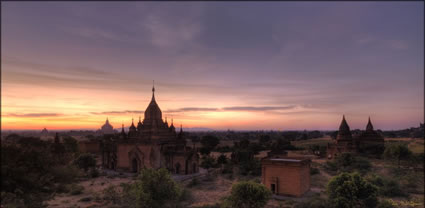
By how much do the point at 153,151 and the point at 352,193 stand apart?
22236mm

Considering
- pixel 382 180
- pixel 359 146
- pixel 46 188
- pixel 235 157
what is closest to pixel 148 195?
pixel 46 188

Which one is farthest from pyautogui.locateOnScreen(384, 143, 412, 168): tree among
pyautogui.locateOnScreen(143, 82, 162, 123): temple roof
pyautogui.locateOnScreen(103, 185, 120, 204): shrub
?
pyautogui.locateOnScreen(103, 185, 120, 204): shrub

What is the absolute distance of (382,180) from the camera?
25.6 m

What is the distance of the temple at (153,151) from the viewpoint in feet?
106

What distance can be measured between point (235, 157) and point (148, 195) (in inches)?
1131

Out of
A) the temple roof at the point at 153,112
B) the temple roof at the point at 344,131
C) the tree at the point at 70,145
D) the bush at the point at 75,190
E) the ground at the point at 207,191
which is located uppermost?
the temple roof at the point at 153,112

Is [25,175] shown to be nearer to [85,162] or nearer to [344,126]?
[85,162]

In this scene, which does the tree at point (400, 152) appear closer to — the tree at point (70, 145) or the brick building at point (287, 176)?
the brick building at point (287, 176)

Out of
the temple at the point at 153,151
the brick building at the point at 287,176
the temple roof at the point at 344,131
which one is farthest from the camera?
the temple roof at the point at 344,131

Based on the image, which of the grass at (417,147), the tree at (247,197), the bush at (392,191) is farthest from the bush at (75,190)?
the grass at (417,147)

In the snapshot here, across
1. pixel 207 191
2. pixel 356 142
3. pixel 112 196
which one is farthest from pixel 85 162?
pixel 356 142

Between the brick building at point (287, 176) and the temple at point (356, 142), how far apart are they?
26.0 meters

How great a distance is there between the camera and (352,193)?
17.5m

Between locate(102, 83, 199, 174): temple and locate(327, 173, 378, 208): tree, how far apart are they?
1843 centimetres
